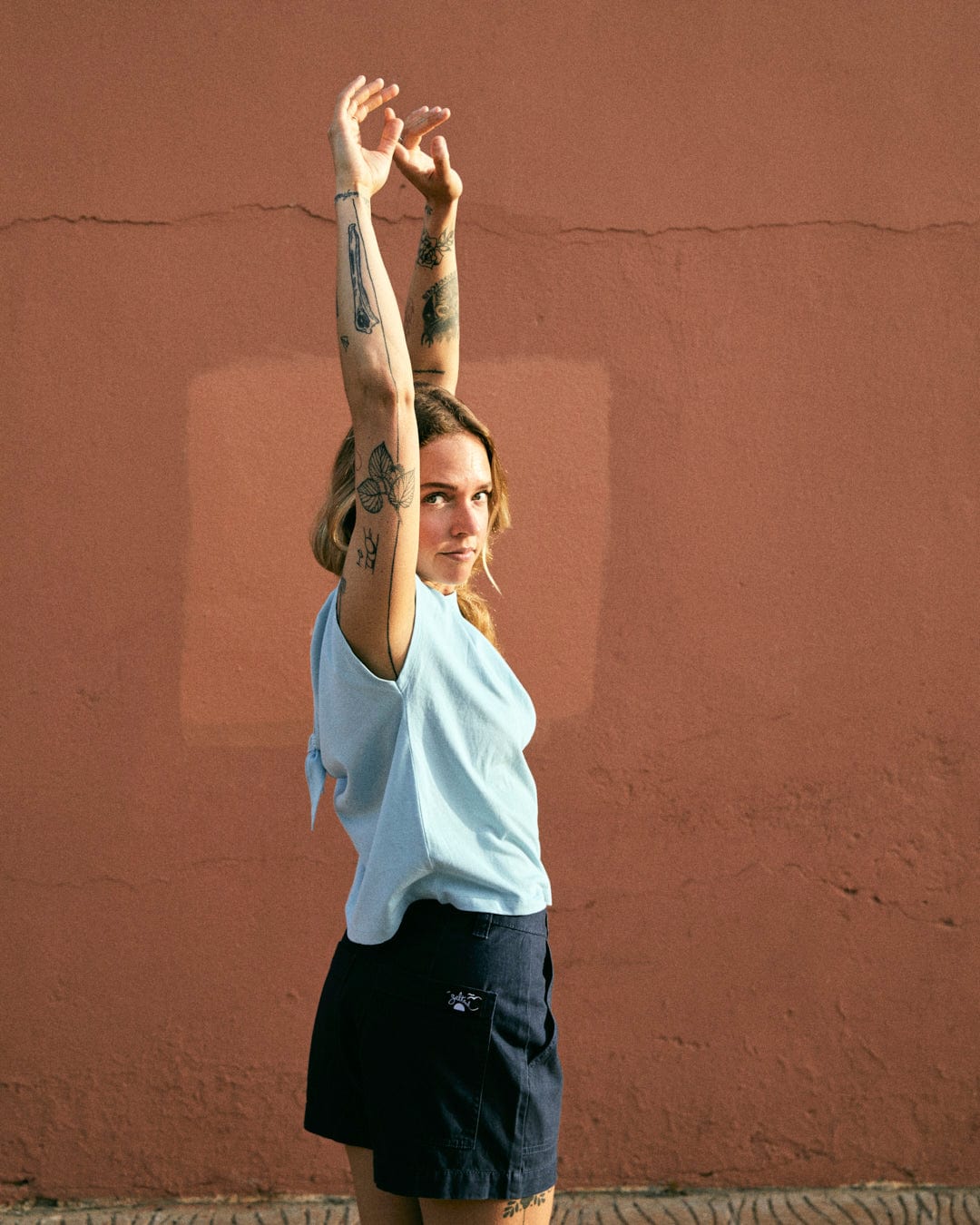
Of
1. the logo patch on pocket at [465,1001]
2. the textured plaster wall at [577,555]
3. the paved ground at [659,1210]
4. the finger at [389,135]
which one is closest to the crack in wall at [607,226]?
the textured plaster wall at [577,555]

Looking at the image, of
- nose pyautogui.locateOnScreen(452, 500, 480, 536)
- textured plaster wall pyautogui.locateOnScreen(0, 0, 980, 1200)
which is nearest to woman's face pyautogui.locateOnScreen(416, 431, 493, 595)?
nose pyautogui.locateOnScreen(452, 500, 480, 536)

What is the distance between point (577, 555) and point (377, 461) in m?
1.47

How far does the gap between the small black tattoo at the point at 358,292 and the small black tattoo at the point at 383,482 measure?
0.49 feet

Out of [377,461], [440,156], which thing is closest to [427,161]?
[440,156]

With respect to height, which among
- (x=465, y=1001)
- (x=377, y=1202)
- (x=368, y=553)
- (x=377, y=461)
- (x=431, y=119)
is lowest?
(x=377, y=1202)

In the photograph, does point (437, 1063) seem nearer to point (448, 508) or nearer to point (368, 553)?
point (368, 553)

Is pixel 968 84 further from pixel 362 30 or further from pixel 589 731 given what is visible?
pixel 589 731

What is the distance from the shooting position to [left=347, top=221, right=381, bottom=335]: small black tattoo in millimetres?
1538

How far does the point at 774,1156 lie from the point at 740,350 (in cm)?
193

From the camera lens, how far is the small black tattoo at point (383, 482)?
1.53 meters

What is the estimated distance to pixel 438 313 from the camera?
7.00 feet

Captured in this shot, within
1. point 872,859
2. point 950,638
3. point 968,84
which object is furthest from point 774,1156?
point 968,84

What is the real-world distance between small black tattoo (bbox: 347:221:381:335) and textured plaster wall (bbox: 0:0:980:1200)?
140 centimetres

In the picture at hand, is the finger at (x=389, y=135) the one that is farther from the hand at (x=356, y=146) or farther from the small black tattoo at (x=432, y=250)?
the small black tattoo at (x=432, y=250)
